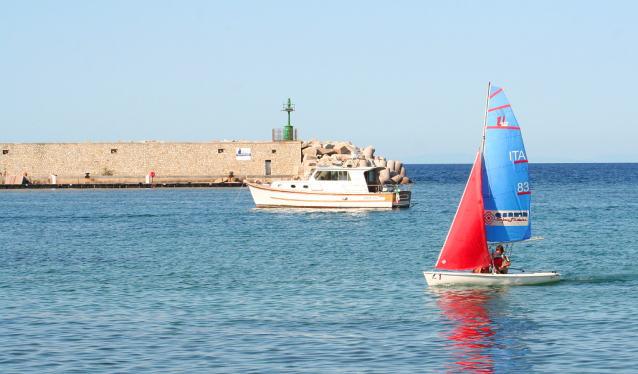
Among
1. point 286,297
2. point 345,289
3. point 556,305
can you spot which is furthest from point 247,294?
point 556,305

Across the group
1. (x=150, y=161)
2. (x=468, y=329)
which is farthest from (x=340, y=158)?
(x=468, y=329)

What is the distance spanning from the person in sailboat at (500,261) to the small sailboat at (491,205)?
102 millimetres

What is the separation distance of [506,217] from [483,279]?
154 centimetres

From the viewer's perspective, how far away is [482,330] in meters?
14.1

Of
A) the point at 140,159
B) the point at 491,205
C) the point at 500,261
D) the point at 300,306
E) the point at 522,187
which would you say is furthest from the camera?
the point at 140,159

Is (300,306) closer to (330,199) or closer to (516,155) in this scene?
(516,155)

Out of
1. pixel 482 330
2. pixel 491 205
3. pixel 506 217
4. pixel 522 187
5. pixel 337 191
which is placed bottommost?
pixel 482 330

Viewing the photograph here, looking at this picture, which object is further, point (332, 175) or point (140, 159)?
point (140, 159)

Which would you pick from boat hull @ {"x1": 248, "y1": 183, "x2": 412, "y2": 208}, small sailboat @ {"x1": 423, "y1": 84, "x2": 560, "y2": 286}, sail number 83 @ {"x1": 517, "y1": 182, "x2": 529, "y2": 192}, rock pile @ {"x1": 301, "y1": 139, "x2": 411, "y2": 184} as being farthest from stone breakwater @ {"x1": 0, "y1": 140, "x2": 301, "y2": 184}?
sail number 83 @ {"x1": 517, "y1": 182, "x2": 529, "y2": 192}

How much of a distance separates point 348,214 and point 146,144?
115 ft

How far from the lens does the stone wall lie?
230 feet

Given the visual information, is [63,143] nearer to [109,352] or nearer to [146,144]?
[146,144]

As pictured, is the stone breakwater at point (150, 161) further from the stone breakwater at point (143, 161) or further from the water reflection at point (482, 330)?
the water reflection at point (482, 330)

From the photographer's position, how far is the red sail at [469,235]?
1697cm
